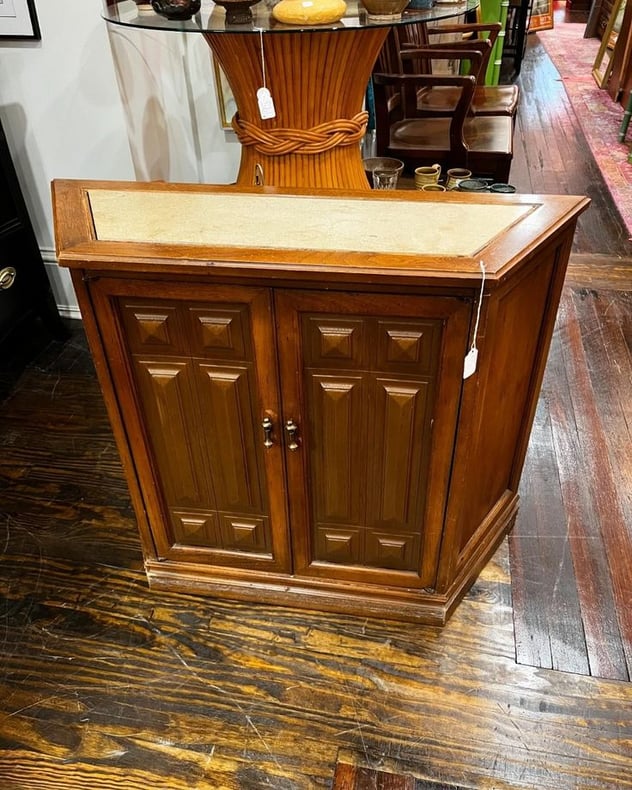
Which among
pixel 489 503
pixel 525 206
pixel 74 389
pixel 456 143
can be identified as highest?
pixel 525 206

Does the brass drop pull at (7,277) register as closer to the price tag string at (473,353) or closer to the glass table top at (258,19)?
the glass table top at (258,19)

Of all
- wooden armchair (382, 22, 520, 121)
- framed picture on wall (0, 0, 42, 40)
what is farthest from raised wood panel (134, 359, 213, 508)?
wooden armchair (382, 22, 520, 121)

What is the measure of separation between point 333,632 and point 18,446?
1.23 m

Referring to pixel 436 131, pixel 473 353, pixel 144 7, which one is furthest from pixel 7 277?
pixel 436 131

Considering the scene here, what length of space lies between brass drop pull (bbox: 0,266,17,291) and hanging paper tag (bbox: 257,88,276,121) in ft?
3.90

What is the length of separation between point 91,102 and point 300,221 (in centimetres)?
145

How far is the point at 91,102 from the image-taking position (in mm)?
2307

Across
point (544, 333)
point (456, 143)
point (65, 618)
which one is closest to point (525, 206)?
point (544, 333)

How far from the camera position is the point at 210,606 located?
1.63 metres

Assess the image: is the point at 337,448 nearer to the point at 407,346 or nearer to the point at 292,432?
the point at 292,432

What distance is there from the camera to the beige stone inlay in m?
1.18

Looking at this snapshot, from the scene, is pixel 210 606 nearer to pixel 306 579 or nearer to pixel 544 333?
pixel 306 579

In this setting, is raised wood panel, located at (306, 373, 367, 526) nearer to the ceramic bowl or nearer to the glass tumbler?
the ceramic bowl

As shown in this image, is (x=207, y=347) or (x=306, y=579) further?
(x=306, y=579)
